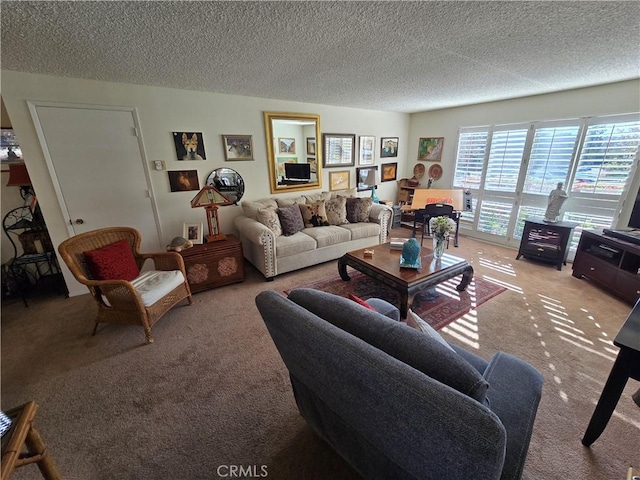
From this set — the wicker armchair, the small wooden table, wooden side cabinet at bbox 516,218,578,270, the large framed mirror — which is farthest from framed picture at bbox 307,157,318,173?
the small wooden table

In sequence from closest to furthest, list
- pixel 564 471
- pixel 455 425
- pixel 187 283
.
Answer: pixel 455 425 → pixel 564 471 → pixel 187 283

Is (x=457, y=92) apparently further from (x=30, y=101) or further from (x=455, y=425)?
(x=30, y=101)

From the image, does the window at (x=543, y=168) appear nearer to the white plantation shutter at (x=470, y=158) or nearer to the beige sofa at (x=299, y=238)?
the white plantation shutter at (x=470, y=158)

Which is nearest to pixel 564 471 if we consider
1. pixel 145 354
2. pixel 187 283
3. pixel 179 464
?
pixel 179 464

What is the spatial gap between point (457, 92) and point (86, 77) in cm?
427

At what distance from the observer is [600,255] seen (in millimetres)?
2988

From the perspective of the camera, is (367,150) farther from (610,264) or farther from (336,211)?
(610,264)

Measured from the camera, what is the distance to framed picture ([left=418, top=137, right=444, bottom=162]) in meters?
5.07

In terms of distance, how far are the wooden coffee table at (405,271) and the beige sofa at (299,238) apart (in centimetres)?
53

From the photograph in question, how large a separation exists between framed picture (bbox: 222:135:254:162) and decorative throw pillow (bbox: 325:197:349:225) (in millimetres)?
1349

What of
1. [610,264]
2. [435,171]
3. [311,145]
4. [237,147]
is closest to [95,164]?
[237,147]

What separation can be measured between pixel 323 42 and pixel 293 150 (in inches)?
89.9

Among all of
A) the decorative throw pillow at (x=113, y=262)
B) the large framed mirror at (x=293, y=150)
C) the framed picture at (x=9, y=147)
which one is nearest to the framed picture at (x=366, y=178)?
the large framed mirror at (x=293, y=150)

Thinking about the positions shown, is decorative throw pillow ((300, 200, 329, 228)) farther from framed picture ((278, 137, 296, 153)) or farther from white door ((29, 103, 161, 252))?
white door ((29, 103, 161, 252))
